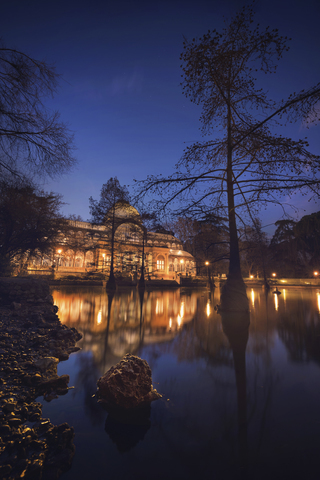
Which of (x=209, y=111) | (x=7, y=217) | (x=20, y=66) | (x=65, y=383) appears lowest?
(x=65, y=383)

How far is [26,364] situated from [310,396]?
355 cm

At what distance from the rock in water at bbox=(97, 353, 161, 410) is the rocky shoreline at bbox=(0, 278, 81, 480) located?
546 millimetres

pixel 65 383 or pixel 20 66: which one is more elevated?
pixel 20 66

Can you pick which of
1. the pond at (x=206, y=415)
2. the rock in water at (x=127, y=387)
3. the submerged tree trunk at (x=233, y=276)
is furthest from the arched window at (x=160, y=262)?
the rock in water at (x=127, y=387)

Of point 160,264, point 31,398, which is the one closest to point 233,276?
point 31,398

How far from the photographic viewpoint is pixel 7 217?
1199 centimetres

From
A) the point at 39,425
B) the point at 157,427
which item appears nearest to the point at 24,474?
the point at 39,425

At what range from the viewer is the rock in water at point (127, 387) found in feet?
7.47

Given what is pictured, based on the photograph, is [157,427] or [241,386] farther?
[241,386]

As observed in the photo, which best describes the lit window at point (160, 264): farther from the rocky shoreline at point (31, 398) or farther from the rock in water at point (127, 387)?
the rock in water at point (127, 387)

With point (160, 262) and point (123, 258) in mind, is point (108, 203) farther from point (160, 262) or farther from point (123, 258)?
point (160, 262)

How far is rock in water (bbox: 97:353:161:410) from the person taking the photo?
7.47 ft

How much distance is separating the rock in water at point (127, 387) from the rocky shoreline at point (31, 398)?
1.79ft

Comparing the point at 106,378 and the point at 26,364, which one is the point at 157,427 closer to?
the point at 106,378
